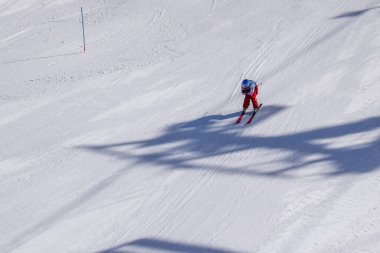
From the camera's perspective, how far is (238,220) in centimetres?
729

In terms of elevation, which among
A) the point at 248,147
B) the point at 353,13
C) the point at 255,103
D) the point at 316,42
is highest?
the point at 353,13

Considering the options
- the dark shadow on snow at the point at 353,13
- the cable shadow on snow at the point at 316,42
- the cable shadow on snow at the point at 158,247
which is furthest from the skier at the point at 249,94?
the dark shadow on snow at the point at 353,13

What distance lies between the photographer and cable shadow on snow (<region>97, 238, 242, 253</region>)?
6.91 m

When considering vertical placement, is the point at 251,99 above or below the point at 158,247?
above

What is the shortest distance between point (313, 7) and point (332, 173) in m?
7.29

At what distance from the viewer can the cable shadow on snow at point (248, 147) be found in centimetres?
809

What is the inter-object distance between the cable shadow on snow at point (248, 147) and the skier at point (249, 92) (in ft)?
1.11

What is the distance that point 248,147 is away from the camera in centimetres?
882

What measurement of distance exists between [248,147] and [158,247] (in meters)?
2.66

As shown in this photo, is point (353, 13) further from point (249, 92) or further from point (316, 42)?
point (249, 92)

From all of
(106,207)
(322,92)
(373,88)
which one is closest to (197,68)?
(322,92)

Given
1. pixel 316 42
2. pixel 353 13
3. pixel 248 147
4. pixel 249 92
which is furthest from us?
pixel 353 13

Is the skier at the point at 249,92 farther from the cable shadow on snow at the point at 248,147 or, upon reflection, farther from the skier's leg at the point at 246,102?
the cable shadow on snow at the point at 248,147

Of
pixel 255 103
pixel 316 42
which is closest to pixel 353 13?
pixel 316 42
